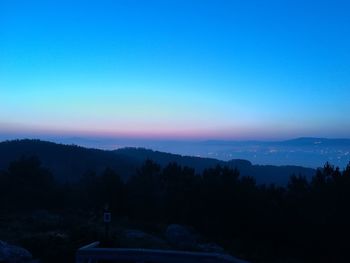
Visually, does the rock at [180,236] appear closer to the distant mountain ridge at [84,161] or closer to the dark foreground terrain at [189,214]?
the dark foreground terrain at [189,214]

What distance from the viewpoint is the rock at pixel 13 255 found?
32.5 feet

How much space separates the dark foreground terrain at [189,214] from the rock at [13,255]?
1.21 feet

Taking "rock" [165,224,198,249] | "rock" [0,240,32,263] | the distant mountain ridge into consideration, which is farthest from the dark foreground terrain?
the distant mountain ridge

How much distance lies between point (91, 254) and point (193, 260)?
5.22 ft

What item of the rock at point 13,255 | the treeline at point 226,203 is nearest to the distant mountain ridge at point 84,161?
the treeline at point 226,203

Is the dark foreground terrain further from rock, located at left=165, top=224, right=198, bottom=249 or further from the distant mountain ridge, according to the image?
the distant mountain ridge

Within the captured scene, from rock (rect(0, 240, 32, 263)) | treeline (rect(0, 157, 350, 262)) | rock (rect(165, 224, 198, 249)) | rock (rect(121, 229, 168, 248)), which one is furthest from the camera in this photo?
treeline (rect(0, 157, 350, 262))

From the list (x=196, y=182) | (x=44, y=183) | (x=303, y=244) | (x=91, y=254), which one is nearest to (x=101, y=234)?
(x=91, y=254)

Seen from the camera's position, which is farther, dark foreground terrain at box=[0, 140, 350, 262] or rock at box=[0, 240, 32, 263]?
dark foreground terrain at box=[0, 140, 350, 262]

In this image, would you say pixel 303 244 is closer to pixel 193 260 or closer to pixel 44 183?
pixel 193 260

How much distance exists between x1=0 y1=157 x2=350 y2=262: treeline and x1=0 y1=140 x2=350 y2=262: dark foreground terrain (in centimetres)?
5

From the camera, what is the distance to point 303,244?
→ 65.8ft

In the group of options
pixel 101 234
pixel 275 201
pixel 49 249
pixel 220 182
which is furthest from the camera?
pixel 220 182

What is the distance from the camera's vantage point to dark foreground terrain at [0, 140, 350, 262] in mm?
16266
